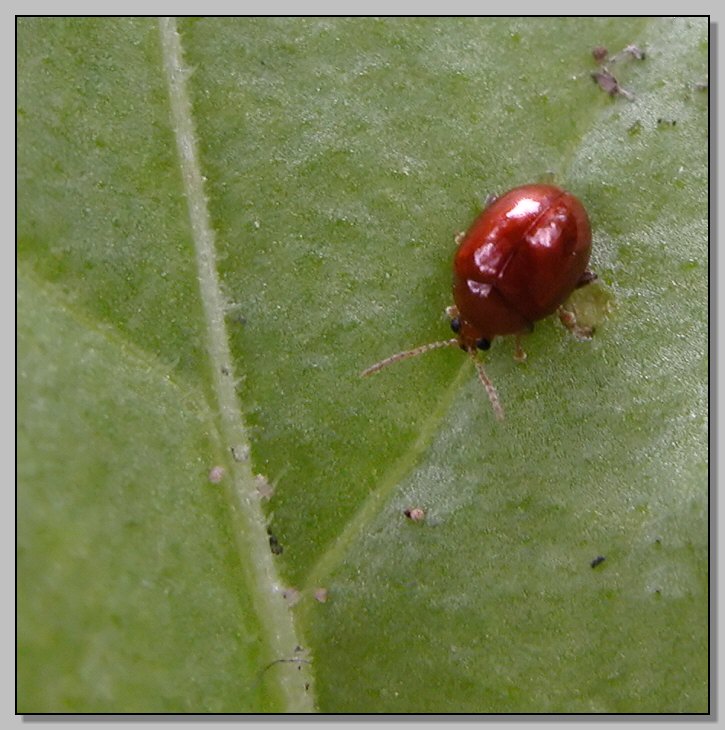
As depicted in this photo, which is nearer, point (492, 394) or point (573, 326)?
point (492, 394)

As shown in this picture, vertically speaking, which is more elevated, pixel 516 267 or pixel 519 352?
pixel 516 267

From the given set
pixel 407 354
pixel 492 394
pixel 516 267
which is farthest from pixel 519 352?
pixel 407 354

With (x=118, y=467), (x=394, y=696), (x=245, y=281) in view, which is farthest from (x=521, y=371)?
(x=118, y=467)

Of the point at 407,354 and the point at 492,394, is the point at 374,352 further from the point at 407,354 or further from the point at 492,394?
the point at 492,394

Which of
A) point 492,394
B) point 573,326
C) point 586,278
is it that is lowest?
point 492,394

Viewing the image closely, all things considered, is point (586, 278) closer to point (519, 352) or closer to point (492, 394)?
point (519, 352)

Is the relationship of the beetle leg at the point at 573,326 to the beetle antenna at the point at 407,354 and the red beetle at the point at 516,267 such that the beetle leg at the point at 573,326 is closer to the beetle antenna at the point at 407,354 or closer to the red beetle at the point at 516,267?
the red beetle at the point at 516,267

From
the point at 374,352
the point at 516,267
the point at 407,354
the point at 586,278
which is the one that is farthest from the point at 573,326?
the point at 374,352

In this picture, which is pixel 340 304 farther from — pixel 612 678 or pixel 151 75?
pixel 612 678
